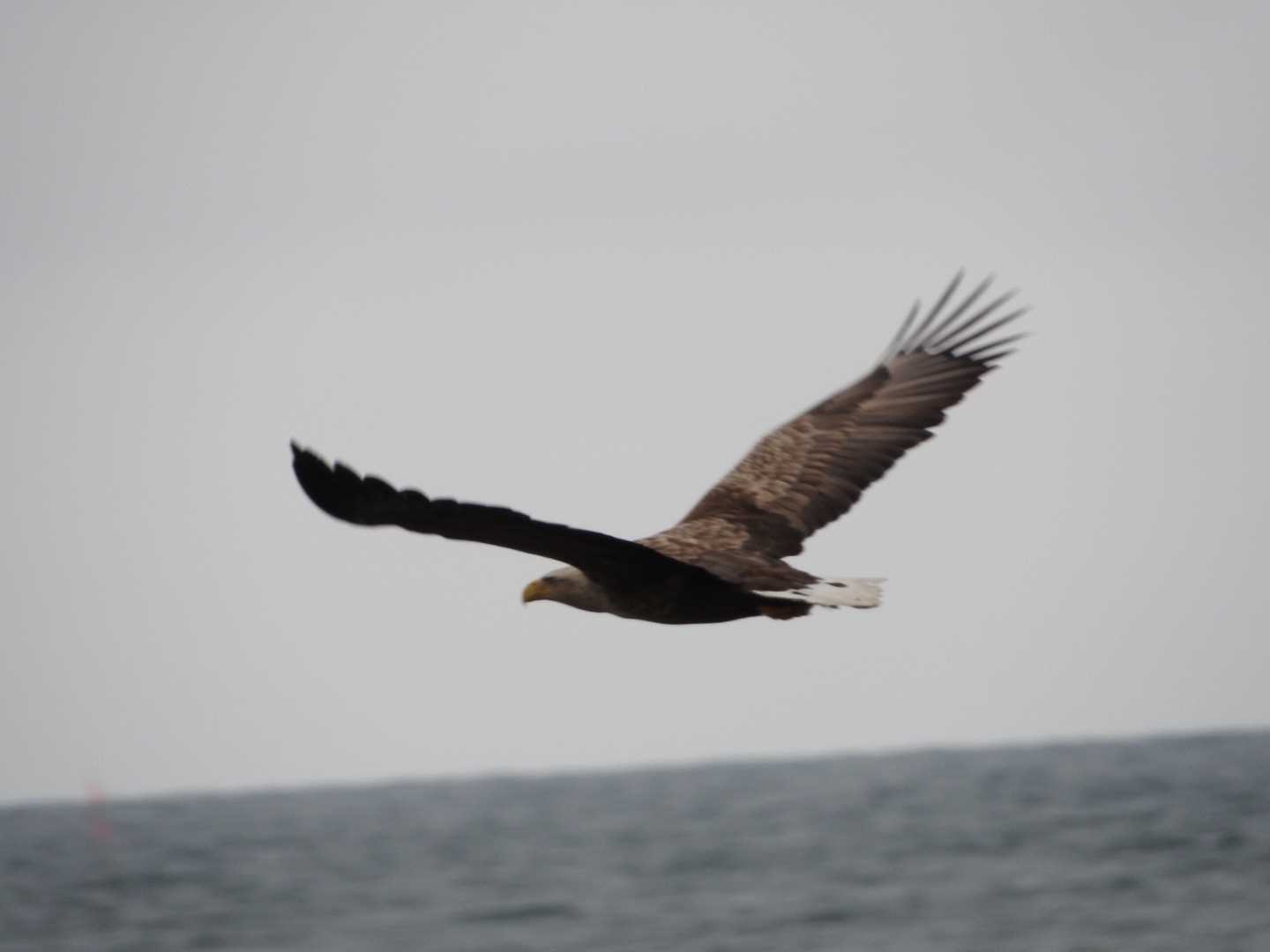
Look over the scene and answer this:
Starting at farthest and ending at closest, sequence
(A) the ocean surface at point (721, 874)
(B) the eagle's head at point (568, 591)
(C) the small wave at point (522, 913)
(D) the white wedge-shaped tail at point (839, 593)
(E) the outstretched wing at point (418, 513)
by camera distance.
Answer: (C) the small wave at point (522, 913), (A) the ocean surface at point (721, 874), (B) the eagle's head at point (568, 591), (D) the white wedge-shaped tail at point (839, 593), (E) the outstretched wing at point (418, 513)

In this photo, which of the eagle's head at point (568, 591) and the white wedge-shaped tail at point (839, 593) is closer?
the white wedge-shaped tail at point (839, 593)

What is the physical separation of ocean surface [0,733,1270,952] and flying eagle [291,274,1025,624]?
689 inches

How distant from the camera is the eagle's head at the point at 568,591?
8.52m

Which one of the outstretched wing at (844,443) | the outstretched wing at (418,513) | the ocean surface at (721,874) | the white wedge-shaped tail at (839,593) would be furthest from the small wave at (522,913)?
the outstretched wing at (418,513)

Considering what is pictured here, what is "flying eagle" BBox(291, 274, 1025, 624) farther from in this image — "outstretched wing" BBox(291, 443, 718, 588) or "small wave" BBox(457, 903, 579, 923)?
"small wave" BBox(457, 903, 579, 923)

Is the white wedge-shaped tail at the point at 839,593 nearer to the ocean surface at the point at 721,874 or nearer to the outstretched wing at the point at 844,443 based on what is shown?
the outstretched wing at the point at 844,443

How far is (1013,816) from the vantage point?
176 feet

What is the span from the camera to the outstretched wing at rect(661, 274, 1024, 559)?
10.2 m

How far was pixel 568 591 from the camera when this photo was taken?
859 cm

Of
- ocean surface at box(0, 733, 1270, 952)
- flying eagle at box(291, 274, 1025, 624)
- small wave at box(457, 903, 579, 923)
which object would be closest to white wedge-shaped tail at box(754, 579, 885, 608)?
flying eagle at box(291, 274, 1025, 624)

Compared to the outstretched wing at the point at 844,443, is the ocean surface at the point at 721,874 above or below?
below

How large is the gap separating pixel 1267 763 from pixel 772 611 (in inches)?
3152

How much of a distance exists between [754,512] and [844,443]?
0.99 meters

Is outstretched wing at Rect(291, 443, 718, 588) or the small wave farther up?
outstretched wing at Rect(291, 443, 718, 588)
